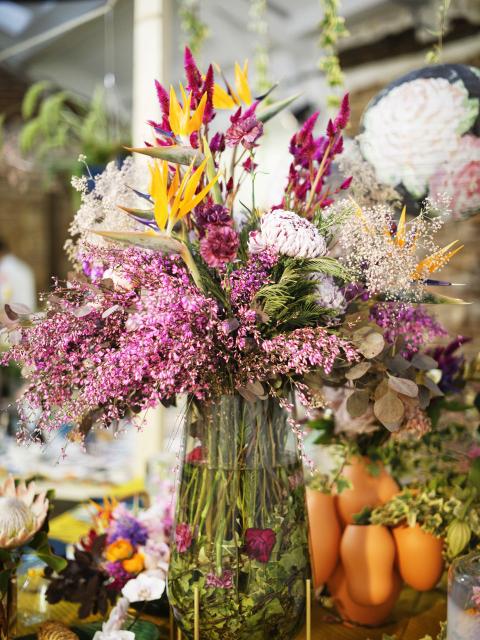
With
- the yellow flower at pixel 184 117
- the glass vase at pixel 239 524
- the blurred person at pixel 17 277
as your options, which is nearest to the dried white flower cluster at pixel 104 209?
the yellow flower at pixel 184 117

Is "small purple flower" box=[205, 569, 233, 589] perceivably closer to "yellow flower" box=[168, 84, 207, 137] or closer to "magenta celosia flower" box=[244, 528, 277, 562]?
"magenta celosia flower" box=[244, 528, 277, 562]

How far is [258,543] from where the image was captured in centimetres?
70

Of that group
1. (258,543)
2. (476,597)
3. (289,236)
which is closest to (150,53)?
(289,236)

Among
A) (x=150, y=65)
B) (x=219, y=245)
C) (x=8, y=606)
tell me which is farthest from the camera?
(x=150, y=65)

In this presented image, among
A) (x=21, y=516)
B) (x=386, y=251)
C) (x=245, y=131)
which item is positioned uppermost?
(x=245, y=131)

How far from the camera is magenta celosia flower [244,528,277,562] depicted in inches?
27.5

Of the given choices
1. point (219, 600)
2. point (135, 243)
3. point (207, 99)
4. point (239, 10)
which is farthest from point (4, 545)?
point (239, 10)

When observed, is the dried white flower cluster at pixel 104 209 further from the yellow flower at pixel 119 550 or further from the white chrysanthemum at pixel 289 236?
the yellow flower at pixel 119 550

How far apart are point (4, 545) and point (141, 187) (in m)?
0.45

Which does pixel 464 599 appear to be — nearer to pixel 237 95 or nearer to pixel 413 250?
pixel 413 250

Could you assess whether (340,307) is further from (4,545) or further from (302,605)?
(4,545)

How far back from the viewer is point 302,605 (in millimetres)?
748

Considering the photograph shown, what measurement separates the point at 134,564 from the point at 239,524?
10.1 inches

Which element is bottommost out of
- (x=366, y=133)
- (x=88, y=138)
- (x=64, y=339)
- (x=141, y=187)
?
(x=64, y=339)
